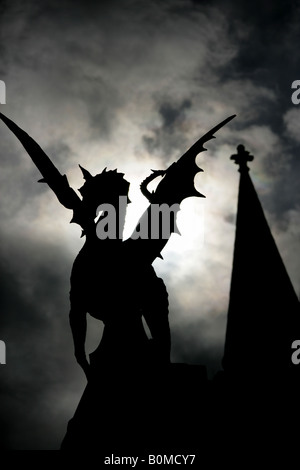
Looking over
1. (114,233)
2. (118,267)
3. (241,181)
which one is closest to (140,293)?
(118,267)

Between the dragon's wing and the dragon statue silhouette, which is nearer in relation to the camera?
the dragon statue silhouette

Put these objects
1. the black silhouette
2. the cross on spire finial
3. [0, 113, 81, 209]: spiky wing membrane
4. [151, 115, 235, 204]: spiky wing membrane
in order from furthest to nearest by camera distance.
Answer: the cross on spire finial < [151, 115, 235, 204]: spiky wing membrane < [0, 113, 81, 209]: spiky wing membrane < the black silhouette

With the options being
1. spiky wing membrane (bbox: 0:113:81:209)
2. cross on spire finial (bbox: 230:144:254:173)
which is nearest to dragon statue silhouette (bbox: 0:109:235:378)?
spiky wing membrane (bbox: 0:113:81:209)

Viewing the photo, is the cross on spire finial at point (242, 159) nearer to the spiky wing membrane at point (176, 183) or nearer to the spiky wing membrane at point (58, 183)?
the spiky wing membrane at point (176, 183)

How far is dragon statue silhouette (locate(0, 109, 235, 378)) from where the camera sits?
5574 millimetres

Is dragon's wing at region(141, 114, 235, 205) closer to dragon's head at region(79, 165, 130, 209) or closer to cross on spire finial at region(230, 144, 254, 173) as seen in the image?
dragon's head at region(79, 165, 130, 209)

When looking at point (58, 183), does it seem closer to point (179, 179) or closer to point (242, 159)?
point (179, 179)

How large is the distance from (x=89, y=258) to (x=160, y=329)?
1.13m

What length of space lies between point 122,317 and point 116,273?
49 cm

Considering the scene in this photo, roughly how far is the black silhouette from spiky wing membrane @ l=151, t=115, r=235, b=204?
0.01 meters

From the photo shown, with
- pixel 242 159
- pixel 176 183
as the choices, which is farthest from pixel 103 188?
pixel 242 159

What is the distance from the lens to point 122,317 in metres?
5.66
